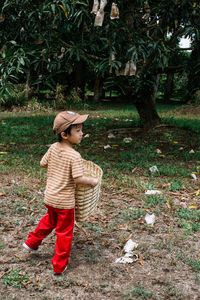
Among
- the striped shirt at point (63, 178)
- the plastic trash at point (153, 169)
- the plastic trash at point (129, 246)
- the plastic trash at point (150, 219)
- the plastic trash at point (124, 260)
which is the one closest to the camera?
the striped shirt at point (63, 178)

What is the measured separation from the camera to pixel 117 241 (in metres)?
3.29

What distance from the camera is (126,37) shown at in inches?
188

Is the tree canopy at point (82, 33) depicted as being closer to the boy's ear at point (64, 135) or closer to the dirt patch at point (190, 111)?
the boy's ear at point (64, 135)

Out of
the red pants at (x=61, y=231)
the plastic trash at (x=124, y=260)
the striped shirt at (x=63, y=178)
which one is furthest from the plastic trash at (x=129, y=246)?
the striped shirt at (x=63, y=178)

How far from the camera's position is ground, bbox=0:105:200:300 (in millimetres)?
2566

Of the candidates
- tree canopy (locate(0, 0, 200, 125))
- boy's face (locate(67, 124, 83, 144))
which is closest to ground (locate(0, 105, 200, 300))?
boy's face (locate(67, 124, 83, 144))

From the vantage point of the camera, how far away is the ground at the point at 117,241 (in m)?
2.57

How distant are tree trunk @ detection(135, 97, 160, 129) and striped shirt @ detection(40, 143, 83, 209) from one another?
573cm

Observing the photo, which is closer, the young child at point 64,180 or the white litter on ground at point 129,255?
the young child at point 64,180

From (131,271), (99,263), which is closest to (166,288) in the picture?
(131,271)

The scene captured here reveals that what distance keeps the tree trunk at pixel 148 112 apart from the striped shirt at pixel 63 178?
5730 millimetres

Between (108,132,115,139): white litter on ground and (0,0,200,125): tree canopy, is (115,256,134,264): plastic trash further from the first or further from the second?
(108,132,115,139): white litter on ground

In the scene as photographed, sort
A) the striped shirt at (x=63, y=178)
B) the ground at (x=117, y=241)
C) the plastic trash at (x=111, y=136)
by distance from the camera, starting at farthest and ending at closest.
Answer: the plastic trash at (x=111, y=136) → the striped shirt at (x=63, y=178) → the ground at (x=117, y=241)

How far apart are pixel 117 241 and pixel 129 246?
191mm
